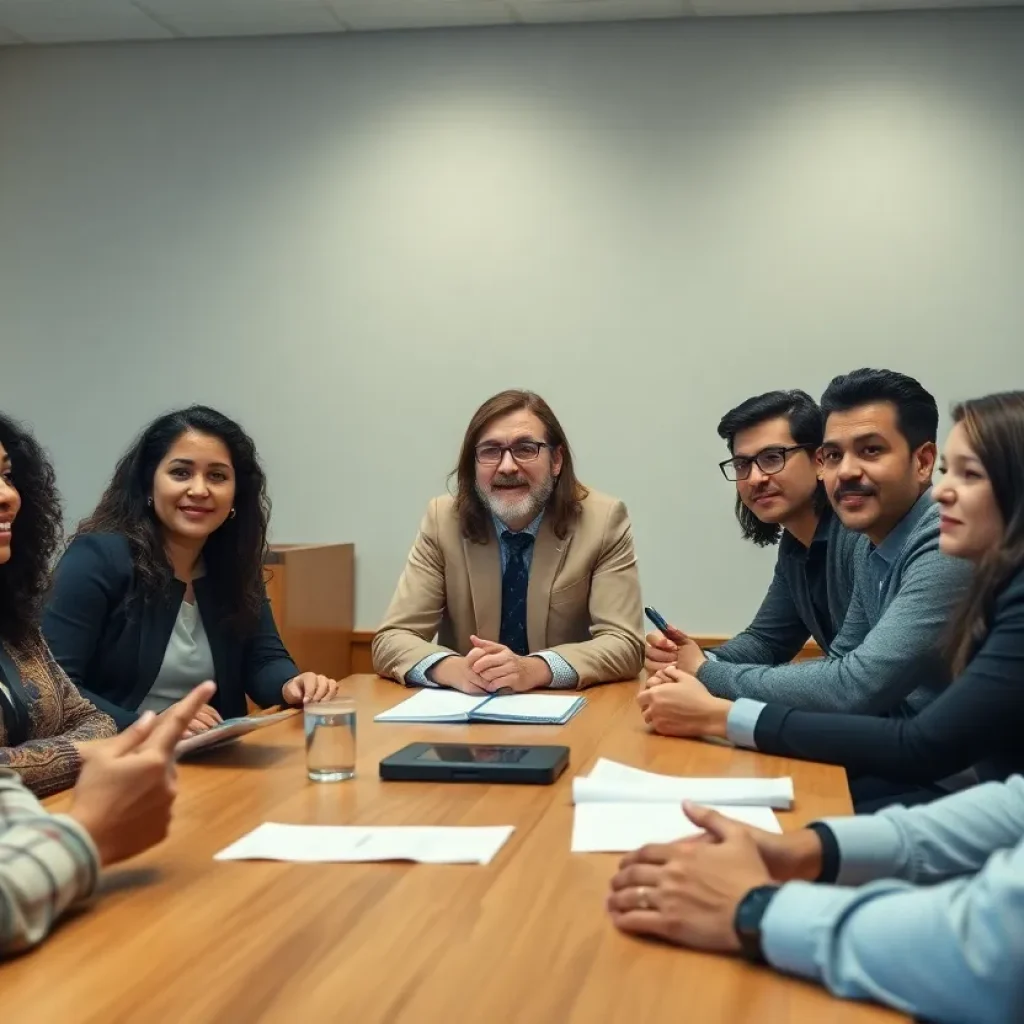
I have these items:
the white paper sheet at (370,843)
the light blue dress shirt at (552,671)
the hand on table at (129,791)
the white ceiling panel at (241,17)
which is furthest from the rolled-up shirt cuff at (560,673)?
the white ceiling panel at (241,17)

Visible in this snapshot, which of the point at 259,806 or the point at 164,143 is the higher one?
the point at 164,143

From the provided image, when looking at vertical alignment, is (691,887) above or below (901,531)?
below

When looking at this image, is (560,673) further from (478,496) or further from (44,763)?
(44,763)

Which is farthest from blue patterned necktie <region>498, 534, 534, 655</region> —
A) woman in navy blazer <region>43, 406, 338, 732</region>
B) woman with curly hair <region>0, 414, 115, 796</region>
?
woman with curly hair <region>0, 414, 115, 796</region>

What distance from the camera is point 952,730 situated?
66.2 inches

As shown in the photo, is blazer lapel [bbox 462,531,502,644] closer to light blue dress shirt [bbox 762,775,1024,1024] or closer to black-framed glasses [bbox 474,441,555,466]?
black-framed glasses [bbox 474,441,555,466]

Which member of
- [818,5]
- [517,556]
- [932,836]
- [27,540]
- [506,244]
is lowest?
[932,836]

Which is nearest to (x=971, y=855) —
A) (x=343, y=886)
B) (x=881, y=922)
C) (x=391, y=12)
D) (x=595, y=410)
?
(x=881, y=922)

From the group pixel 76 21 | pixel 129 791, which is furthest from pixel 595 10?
pixel 129 791

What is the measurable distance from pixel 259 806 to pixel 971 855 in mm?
880

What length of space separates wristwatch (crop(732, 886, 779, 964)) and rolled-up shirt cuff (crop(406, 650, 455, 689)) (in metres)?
1.65

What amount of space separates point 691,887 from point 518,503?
2061 millimetres

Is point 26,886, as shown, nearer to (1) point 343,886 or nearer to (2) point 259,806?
(1) point 343,886

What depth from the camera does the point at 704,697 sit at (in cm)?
201
